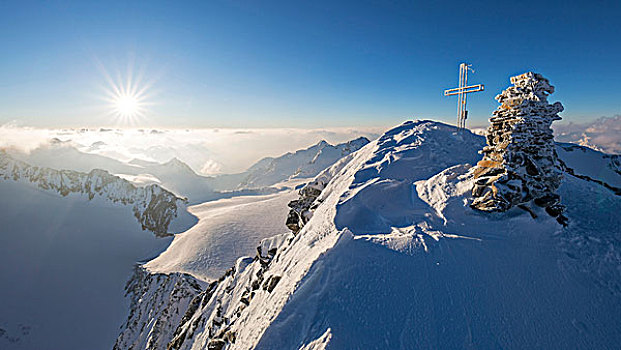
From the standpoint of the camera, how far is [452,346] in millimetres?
6332

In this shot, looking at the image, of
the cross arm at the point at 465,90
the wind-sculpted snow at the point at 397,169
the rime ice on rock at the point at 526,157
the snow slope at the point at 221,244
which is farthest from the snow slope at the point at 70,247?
the cross arm at the point at 465,90

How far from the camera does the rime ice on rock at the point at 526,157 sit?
9.54 meters

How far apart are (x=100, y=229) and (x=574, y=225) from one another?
101m

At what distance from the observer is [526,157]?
9914 mm

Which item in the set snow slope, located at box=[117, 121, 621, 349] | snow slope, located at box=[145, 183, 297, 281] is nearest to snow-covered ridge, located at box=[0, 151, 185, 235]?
snow slope, located at box=[145, 183, 297, 281]

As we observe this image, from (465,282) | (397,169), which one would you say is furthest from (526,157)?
(397,169)

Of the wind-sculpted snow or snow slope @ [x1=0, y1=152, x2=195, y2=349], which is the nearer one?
the wind-sculpted snow

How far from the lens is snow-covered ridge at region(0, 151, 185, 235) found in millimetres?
86375

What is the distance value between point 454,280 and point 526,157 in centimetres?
637

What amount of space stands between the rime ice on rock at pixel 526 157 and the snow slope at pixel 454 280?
0.69 metres

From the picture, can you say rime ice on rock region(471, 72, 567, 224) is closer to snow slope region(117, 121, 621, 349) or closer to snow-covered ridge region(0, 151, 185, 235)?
snow slope region(117, 121, 621, 349)

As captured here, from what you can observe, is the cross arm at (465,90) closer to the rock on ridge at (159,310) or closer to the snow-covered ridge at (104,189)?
the rock on ridge at (159,310)

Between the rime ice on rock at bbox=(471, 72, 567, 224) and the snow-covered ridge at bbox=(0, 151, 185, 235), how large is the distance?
93725mm

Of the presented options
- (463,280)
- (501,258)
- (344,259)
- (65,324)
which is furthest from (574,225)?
(65,324)
